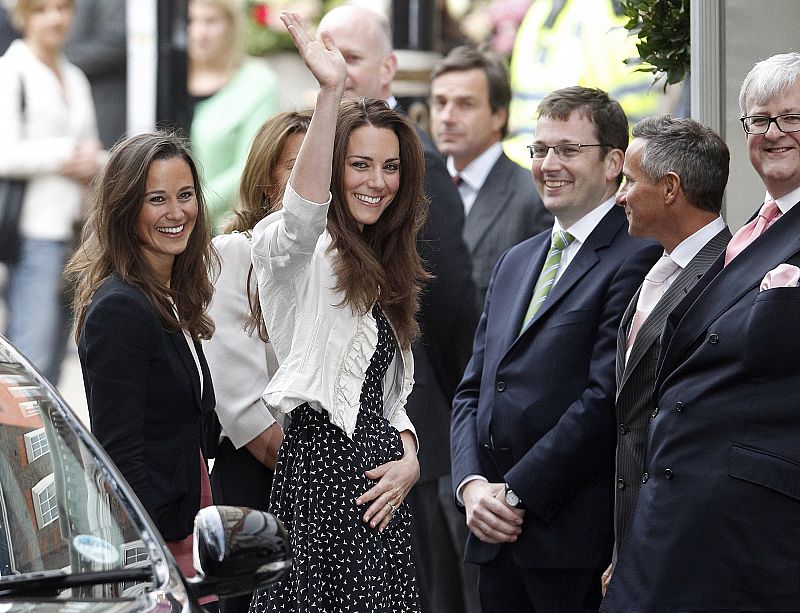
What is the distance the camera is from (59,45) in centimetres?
905

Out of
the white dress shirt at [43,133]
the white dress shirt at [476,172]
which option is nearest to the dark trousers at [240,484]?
the white dress shirt at [476,172]

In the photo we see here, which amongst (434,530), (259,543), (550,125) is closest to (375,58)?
(550,125)

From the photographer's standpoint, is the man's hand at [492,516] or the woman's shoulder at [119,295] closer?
the woman's shoulder at [119,295]

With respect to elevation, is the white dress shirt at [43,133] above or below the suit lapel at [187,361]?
above

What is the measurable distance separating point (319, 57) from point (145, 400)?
43.7 inches

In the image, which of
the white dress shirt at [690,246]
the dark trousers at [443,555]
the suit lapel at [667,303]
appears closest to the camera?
the suit lapel at [667,303]

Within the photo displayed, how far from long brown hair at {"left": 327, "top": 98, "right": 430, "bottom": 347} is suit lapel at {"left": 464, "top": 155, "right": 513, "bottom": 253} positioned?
2396mm

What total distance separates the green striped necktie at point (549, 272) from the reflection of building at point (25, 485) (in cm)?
204

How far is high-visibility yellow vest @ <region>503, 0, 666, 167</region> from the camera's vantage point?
27.7ft

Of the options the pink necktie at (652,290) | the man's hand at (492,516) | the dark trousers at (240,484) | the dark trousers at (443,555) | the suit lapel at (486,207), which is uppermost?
the suit lapel at (486,207)

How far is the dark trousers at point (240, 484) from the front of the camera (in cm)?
454

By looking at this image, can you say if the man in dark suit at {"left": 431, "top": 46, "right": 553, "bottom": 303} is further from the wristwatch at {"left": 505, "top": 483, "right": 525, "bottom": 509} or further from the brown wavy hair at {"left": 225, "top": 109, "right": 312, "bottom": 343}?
the wristwatch at {"left": 505, "top": 483, "right": 525, "bottom": 509}

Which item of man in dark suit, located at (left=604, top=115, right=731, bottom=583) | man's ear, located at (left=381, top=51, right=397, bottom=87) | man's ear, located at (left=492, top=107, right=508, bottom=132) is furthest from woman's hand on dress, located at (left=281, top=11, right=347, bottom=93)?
man's ear, located at (left=492, top=107, right=508, bottom=132)

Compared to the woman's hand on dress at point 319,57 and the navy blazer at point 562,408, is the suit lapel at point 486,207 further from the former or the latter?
the woman's hand on dress at point 319,57
